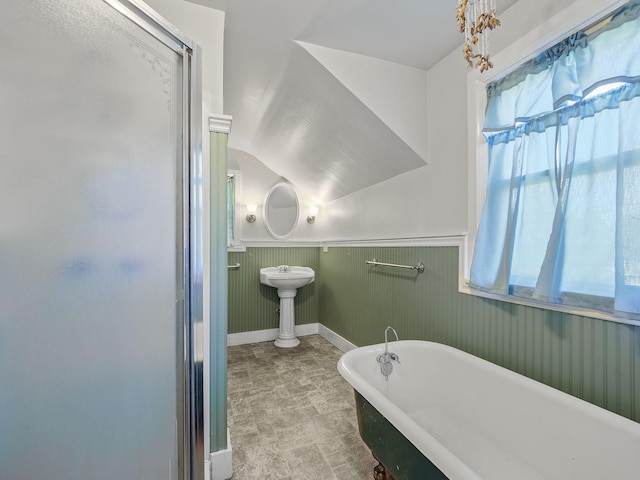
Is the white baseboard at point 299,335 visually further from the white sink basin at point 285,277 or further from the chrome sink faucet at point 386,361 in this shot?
the chrome sink faucet at point 386,361

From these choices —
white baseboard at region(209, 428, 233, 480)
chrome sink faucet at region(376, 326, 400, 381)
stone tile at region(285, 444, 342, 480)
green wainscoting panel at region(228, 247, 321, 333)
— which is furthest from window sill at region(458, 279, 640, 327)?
green wainscoting panel at region(228, 247, 321, 333)

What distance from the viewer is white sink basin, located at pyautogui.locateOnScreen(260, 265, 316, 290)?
3.10 metres

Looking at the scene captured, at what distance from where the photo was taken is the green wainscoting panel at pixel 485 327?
112cm

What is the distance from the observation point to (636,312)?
Result: 1.00 m

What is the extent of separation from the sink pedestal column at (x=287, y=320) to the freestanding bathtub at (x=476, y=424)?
1.76m

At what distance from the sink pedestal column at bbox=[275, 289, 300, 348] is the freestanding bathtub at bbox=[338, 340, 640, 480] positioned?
1.76 meters

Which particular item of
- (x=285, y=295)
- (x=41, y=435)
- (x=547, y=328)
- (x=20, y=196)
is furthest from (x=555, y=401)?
(x=285, y=295)

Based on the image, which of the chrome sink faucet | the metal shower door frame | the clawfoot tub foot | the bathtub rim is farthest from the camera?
the chrome sink faucet

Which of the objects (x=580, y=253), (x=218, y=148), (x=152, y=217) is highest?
(x=218, y=148)

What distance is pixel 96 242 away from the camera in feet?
2.14

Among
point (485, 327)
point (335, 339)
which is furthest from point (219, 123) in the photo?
point (335, 339)

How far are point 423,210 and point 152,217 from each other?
185 cm

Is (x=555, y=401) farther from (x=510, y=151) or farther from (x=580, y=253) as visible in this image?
(x=510, y=151)

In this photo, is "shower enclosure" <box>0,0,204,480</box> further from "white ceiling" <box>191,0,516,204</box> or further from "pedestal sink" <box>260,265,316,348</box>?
"pedestal sink" <box>260,265,316,348</box>
